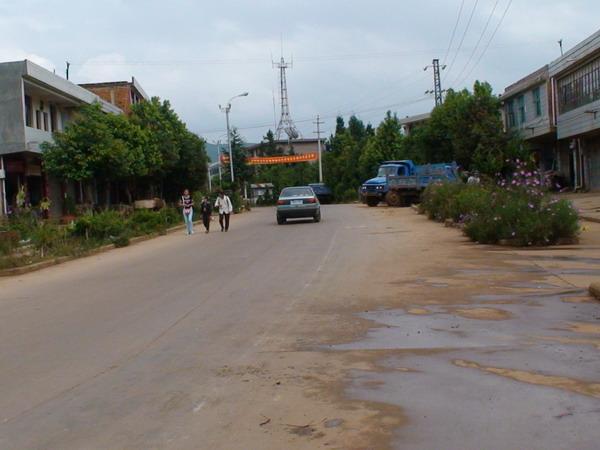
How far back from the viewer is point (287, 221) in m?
32.6

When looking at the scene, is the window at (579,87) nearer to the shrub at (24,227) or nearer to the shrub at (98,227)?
the shrub at (98,227)

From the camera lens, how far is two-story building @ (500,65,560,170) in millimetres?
42750

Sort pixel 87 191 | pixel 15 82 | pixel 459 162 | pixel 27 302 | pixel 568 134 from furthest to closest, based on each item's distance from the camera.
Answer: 1. pixel 459 162
2. pixel 87 191
3. pixel 568 134
4. pixel 15 82
5. pixel 27 302

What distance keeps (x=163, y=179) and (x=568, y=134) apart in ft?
81.4

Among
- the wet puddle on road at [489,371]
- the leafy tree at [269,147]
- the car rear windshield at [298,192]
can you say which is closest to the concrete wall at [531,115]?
the car rear windshield at [298,192]

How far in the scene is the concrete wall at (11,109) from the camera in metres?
29.7

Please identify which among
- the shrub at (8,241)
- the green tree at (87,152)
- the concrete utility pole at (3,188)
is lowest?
the shrub at (8,241)

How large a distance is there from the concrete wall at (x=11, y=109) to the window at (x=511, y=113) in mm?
31626

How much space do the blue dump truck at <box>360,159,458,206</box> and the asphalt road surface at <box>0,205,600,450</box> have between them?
2493cm

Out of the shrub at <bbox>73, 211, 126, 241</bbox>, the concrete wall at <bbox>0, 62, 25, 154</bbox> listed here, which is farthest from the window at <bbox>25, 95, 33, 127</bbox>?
the shrub at <bbox>73, 211, 126, 241</bbox>

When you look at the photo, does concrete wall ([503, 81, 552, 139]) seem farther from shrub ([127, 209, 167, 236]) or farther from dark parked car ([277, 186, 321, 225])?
shrub ([127, 209, 167, 236])

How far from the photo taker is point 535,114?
45.0m

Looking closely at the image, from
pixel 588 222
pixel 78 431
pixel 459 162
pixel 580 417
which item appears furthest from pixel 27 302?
pixel 459 162

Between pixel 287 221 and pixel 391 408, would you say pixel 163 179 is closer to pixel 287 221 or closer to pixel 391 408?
pixel 287 221
